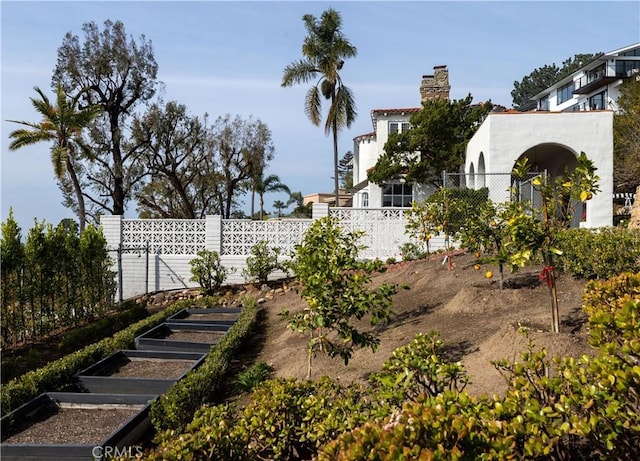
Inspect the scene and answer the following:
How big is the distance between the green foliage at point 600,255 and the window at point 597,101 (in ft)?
129

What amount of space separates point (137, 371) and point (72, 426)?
2330mm

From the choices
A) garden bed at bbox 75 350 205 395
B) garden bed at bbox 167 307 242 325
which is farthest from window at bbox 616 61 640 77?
garden bed at bbox 75 350 205 395

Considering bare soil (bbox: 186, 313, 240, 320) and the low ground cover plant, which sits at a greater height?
the low ground cover plant

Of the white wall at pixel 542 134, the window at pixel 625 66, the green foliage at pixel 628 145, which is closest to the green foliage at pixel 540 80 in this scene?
the window at pixel 625 66

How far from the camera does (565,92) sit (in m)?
50.8

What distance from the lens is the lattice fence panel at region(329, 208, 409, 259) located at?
639 inches

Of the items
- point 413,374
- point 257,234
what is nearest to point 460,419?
point 413,374

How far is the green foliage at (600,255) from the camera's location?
23.2 ft

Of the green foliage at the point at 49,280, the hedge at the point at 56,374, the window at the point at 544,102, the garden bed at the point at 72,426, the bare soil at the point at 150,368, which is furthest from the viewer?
the window at the point at 544,102

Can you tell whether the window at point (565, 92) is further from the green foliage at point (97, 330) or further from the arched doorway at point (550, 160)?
the green foliage at point (97, 330)

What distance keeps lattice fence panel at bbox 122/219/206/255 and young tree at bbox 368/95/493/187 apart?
9.76 meters

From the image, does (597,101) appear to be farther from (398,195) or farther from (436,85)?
(398,195)

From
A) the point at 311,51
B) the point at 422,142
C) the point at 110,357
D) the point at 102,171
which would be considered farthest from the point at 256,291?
the point at 102,171

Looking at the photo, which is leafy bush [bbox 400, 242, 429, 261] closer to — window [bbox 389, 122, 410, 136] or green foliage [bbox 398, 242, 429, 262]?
green foliage [bbox 398, 242, 429, 262]
